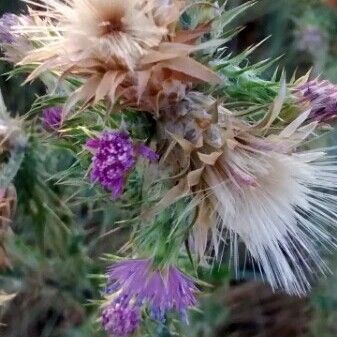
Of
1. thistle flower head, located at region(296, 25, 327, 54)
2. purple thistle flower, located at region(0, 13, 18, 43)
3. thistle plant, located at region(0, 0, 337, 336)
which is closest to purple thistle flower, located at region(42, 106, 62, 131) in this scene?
thistle plant, located at region(0, 0, 337, 336)

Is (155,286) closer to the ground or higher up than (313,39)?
closer to the ground

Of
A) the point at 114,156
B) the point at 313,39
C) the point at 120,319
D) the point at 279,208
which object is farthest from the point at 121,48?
the point at 313,39

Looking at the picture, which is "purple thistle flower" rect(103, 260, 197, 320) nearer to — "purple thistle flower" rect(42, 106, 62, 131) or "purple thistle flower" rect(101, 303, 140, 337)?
"purple thistle flower" rect(101, 303, 140, 337)

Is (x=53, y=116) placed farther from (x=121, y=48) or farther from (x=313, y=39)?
(x=313, y=39)

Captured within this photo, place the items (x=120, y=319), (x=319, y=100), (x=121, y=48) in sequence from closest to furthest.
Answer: (x=121, y=48)
(x=319, y=100)
(x=120, y=319)

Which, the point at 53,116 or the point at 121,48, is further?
the point at 53,116

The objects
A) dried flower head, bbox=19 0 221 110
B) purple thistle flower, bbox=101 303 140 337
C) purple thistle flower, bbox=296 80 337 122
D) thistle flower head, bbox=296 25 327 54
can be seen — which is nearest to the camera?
dried flower head, bbox=19 0 221 110

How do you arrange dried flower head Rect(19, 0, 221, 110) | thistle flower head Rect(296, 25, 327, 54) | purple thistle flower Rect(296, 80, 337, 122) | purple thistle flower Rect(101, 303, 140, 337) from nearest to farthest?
dried flower head Rect(19, 0, 221, 110) → purple thistle flower Rect(296, 80, 337, 122) → purple thistle flower Rect(101, 303, 140, 337) → thistle flower head Rect(296, 25, 327, 54)

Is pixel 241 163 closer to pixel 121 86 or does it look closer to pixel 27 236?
pixel 121 86
